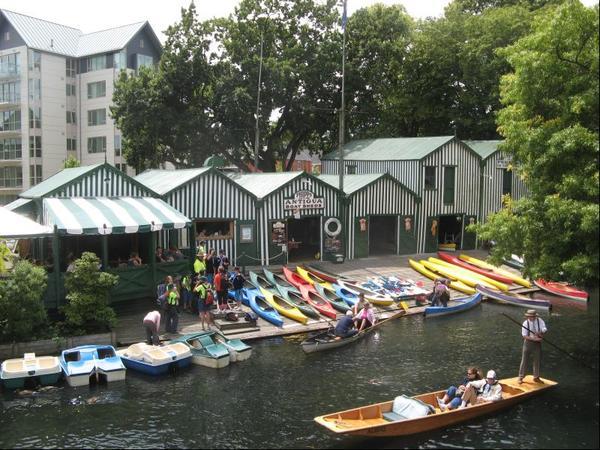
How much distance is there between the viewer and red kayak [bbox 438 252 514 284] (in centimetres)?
3259

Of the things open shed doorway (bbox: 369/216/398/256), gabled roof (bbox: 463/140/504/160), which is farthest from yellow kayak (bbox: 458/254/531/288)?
gabled roof (bbox: 463/140/504/160)

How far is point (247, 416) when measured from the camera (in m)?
16.1

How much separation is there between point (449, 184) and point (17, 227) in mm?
25543

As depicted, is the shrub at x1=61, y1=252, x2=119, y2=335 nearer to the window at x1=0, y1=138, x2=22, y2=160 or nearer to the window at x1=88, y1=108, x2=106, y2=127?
the window at x1=88, y1=108, x2=106, y2=127

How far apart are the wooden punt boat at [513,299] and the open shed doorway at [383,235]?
26.3ft

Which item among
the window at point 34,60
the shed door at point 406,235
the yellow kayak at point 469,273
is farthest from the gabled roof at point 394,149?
the window at point 34,60

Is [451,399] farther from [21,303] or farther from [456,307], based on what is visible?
[21,303]

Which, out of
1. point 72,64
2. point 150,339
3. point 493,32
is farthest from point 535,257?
point 72,64

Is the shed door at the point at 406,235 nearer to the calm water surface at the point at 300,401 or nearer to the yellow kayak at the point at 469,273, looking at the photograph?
the yellow kayak at the point at 469,273

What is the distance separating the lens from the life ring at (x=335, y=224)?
34312 mm

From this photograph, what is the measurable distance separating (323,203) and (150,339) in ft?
50.2

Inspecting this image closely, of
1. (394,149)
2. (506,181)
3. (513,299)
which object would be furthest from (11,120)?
(513,299)

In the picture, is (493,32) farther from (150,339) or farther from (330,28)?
(150,339)

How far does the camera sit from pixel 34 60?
214ft
